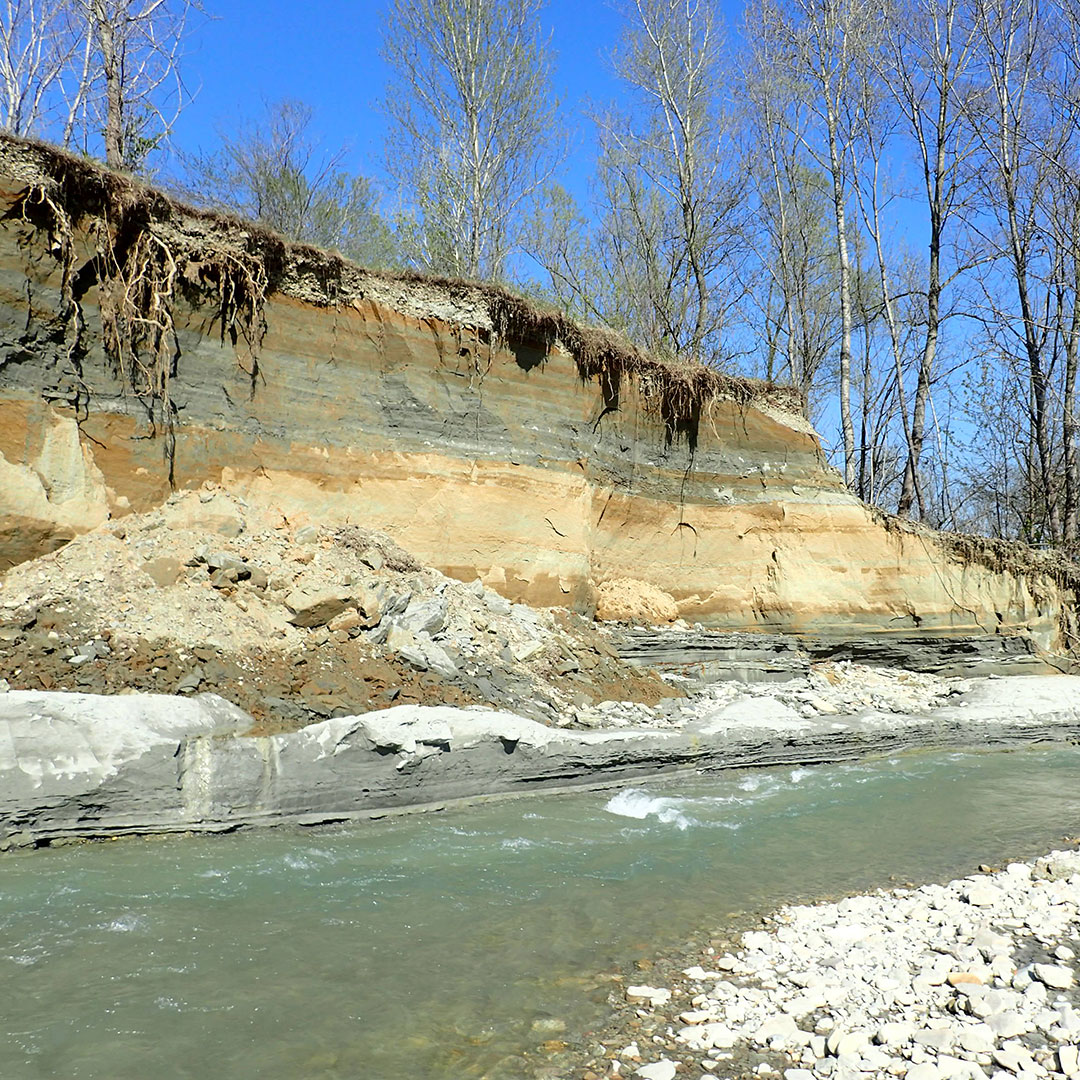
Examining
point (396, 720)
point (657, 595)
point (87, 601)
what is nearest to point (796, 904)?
point (396, 720)

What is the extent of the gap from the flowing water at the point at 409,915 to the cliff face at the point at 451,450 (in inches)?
159

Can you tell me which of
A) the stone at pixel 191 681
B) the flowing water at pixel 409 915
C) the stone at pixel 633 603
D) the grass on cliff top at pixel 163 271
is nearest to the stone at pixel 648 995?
the flowing water at pixel 409 915

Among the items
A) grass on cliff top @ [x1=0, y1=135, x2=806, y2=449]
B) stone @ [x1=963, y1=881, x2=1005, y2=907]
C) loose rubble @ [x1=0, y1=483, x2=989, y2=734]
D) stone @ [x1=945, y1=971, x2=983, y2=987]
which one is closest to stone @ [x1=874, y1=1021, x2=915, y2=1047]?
stone @ [x1=945, y1=971, x2=983, y2=987]

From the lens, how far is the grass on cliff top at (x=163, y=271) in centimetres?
811

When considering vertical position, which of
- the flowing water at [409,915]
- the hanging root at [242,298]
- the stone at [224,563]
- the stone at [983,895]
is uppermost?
the hanging root at [242,298]

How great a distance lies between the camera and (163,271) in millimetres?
8805

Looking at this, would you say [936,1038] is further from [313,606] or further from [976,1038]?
[313,606]

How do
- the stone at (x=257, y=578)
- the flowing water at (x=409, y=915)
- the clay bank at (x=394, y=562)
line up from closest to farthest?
the flowing water at (x=409, y=915)
the clay bank at (x=394, y=562)
the stone at (x=257, y=578)

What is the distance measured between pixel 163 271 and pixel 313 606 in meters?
3.93

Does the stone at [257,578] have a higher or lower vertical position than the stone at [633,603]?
higher

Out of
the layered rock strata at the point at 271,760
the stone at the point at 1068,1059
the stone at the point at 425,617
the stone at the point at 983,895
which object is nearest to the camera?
the stone at the point at 1068,1059

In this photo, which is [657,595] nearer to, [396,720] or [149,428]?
[396,720]

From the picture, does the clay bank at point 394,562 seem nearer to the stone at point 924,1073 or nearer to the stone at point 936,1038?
the stone at point 936,1038

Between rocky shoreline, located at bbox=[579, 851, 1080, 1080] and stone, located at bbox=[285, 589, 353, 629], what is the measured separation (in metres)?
4.66
